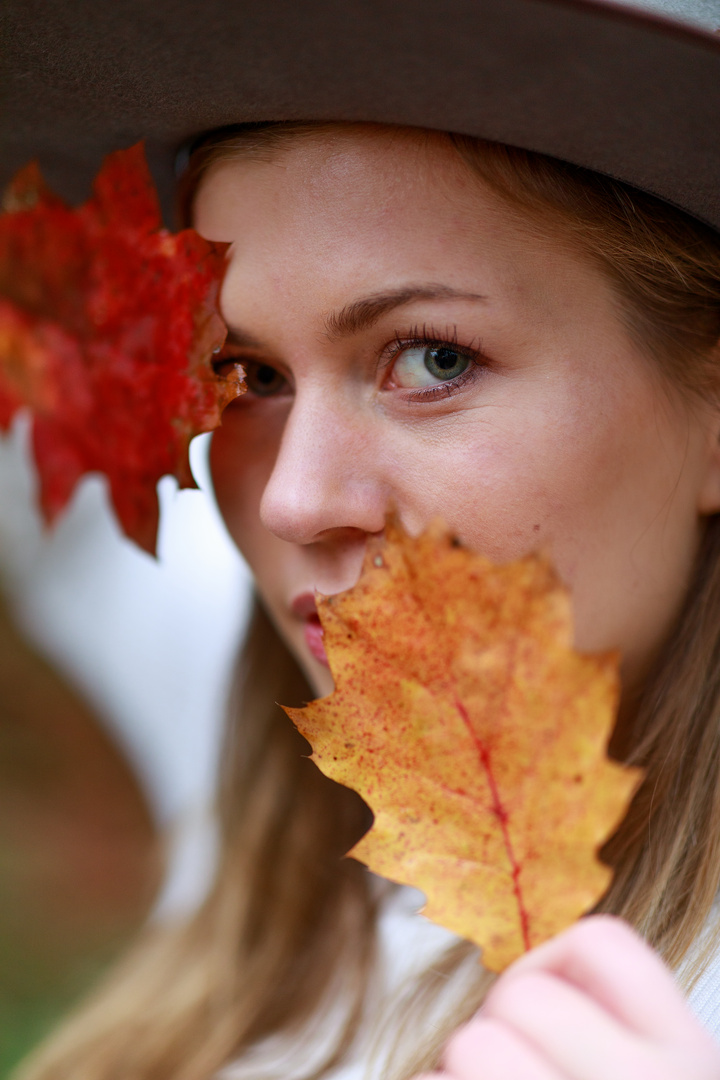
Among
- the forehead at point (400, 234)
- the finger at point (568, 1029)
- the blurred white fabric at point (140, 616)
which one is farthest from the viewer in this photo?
the blurred white fabric at point (140, 616)

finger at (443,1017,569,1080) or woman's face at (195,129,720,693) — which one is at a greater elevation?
woman's face at (195,129,720,693)

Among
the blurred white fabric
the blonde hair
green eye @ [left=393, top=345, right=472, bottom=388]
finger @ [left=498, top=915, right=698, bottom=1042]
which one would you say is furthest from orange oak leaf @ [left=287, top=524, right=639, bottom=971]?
the blurred white fabric

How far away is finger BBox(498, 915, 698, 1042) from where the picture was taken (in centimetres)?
55

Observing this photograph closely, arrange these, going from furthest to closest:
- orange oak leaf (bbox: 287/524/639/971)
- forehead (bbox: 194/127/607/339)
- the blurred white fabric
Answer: the blurred white fabric → forehead (bbox: 194/127/607/339) → orange oak leaf (bbox: 287/524/639/971)

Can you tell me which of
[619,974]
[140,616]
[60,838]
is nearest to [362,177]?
[619,974]

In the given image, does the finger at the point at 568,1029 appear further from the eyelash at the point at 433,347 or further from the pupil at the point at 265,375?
the pupil at the point at 265,375

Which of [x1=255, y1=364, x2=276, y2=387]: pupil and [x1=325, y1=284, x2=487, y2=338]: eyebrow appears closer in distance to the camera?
[x1=325, y1=284, x2=487, y2=338]: eyebrow

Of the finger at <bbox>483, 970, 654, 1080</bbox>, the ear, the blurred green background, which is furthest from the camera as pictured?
the blurred green background

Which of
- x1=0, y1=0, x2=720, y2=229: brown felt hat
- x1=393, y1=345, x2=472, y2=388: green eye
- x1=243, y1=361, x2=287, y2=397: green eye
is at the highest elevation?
x1=0, y1=0, x2=720, y2=229: brown felt hat

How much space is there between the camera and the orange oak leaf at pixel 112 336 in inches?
38.3

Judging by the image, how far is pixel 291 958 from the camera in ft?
5.09

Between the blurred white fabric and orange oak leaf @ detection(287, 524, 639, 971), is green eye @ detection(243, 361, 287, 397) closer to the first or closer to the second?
orange oak leaf @ detection(287, 524, 639, 971)

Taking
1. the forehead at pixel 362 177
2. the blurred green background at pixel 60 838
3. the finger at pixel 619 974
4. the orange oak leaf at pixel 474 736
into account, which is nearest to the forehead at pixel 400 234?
the forehead at pixel 362 177

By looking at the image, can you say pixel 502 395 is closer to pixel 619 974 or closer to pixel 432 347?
pixel 432 347
